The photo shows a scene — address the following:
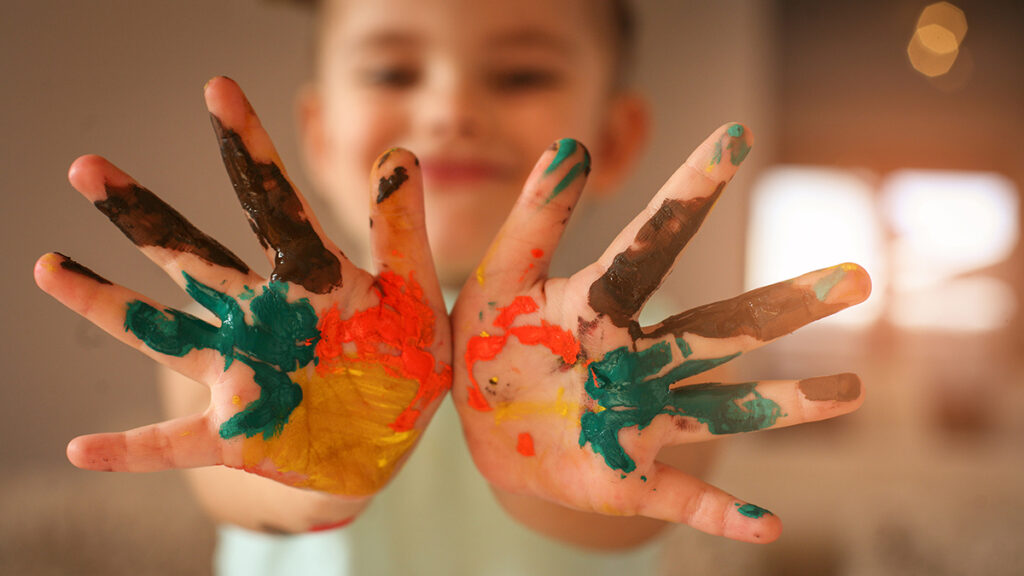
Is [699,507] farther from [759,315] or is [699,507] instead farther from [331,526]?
[331,526]

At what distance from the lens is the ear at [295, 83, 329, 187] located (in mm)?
724

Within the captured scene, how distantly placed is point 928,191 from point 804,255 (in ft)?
1.20

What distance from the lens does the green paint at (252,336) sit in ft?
1.00

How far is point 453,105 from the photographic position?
0.59 m

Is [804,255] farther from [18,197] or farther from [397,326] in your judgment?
[18,197]

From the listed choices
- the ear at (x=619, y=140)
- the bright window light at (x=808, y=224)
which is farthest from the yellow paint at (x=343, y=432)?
the bright window light at (x=808, y=224)

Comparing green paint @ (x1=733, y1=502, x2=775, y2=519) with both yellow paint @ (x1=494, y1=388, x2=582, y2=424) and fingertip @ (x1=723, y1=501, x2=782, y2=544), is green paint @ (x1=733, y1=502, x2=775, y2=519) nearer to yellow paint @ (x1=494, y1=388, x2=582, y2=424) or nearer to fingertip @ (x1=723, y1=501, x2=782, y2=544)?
fingertip @ (x1=723, y1=501, x2=782, y2=544)

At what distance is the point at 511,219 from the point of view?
1.13 feet

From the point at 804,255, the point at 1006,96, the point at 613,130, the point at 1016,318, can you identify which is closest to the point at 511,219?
the point at 613,130

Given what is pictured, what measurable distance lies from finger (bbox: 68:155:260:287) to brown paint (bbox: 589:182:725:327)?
0.66ft

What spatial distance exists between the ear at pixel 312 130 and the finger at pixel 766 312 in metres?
0.57

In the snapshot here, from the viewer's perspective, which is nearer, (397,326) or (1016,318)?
(397,326)

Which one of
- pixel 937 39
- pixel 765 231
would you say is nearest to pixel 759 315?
pixel 765 231

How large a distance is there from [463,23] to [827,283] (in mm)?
444
